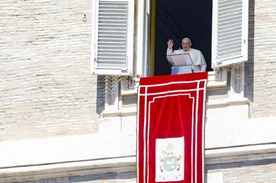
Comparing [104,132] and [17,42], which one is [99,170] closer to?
[104,132]

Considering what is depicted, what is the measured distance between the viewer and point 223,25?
23.9 meters

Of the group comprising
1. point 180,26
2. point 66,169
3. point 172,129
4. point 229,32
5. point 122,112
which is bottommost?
point 66,169

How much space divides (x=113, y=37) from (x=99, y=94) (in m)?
0.70

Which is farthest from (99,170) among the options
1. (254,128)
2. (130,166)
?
(254,128)

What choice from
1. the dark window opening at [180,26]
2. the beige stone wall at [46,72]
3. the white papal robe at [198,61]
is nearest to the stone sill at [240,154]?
the white papal robe at [198,61]

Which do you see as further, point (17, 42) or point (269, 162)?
point (17, 42)

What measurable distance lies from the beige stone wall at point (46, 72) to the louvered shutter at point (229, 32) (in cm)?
154

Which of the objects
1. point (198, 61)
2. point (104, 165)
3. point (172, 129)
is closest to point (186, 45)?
point (198, 61)

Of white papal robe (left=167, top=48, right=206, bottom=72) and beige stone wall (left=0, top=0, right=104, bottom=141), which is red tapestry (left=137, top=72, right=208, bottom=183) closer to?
white papal robe (left=167, top=48, right=206, bottom=72)

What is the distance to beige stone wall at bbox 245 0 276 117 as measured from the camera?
926 inches

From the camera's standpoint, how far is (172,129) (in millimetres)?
23672

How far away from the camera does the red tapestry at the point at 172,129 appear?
2347cm

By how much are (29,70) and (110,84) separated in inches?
44.0

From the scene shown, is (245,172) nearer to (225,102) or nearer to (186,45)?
(225,102)
